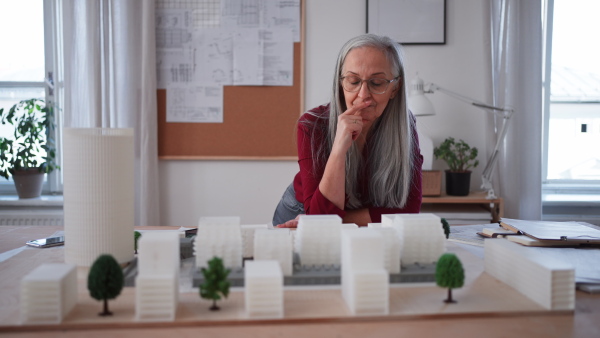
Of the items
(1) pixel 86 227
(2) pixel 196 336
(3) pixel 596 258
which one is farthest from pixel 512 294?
(1) pixel 86 227

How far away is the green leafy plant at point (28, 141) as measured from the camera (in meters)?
3.13

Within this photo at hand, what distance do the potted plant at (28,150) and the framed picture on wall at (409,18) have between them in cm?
211

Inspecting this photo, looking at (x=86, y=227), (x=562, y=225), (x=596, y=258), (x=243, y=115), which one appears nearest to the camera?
(x=86, y=227)

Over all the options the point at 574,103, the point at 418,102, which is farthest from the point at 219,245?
the point at 574,103

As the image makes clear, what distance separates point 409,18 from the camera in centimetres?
317

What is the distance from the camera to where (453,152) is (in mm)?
3047

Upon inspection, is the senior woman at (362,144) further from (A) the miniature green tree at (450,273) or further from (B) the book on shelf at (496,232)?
(A) the miniature green tree at (450,273)

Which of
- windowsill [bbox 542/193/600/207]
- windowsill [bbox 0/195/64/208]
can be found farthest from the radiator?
windowsill [bbox 542/193/600/207]

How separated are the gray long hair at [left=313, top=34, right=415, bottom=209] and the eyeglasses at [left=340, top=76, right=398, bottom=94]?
9 centimetres

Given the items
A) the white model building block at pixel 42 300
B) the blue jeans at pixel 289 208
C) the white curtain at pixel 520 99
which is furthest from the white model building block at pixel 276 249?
the white curtain at pixel 520 99

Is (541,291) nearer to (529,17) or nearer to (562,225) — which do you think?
(562,225)

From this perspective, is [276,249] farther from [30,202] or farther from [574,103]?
[574,103]

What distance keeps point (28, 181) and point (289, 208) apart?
6.52ft

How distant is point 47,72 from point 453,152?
2.61 meters
